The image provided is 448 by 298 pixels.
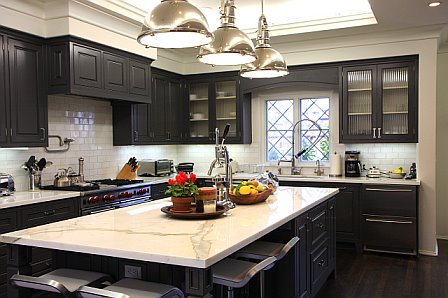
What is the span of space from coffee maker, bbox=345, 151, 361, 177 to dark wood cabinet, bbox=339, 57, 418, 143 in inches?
8.7

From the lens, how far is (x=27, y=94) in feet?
14.1

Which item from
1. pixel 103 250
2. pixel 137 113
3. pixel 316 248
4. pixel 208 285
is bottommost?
pixel 316 248

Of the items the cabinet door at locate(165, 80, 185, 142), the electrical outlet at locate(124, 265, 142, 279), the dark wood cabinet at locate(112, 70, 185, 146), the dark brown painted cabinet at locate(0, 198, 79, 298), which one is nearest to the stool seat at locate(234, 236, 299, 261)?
the electrical outlet at locate(124, 265, 142, 279)

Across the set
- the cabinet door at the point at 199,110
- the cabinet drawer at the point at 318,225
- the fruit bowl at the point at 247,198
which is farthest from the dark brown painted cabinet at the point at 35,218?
the cabinet door at the point at 199,110

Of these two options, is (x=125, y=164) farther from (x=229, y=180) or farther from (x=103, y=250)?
(x=103, y=250)

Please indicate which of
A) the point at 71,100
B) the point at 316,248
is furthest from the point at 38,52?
the point at 316,248

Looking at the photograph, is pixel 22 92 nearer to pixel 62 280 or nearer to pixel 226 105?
pixel 62 280

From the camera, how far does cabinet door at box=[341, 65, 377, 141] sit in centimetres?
561

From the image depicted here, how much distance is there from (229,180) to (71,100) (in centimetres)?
265

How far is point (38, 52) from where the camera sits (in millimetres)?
4426

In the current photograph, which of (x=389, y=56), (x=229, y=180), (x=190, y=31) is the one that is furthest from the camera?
(x=389, y=56)

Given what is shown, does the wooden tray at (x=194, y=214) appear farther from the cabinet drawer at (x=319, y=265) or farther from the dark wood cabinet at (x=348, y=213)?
the dark wood cabinet at (x=348, y=213)

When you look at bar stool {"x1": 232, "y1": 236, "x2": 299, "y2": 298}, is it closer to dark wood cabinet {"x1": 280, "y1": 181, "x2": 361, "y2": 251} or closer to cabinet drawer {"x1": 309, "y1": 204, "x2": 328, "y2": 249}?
cabinet drawer {"x1": 309, "y1": 204, "x2": 328, "y2": 249}

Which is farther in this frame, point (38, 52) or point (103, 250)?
point (38, 52)
